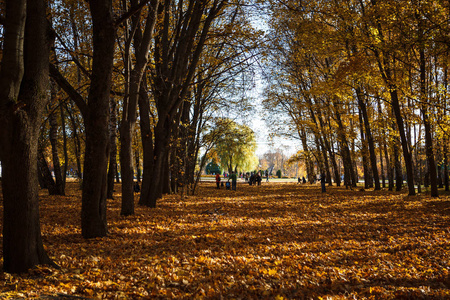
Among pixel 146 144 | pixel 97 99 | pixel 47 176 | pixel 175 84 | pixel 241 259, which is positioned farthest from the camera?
pixel 47 176

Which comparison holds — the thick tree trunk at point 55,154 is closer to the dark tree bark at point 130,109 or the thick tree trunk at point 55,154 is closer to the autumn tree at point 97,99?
the dark tree bark at point 130,109

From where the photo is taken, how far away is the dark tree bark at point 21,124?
3.76m

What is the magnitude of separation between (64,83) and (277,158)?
4891 inches

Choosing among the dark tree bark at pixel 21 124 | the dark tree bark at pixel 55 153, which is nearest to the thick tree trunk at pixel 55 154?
the dark tree bark at pixel 55 153

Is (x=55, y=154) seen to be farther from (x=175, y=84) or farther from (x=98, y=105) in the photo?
(x=98, y=105)

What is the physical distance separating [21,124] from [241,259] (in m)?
3.82

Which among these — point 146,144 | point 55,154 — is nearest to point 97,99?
point 146,144

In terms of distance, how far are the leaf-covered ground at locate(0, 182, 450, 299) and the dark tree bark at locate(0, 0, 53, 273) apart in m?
0.39

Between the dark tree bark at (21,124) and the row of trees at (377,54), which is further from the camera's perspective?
the row of trees at (377,54)

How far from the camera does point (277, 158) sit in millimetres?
127500

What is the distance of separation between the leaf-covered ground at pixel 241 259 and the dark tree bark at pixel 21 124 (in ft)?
1.27

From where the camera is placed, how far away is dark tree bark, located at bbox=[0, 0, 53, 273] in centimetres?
376

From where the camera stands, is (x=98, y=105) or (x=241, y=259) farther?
(x=98, y=105)

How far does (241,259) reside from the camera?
535cm
